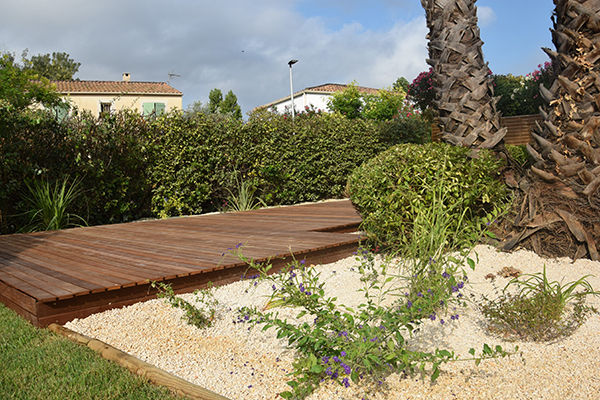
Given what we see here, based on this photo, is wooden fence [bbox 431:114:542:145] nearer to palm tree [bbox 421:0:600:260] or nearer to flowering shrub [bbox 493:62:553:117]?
flowering shrub [bbox 493:62:553:117]

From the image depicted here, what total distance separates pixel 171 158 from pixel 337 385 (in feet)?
23.5

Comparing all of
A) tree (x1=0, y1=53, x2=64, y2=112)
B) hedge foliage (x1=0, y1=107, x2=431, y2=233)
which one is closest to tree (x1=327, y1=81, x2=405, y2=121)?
tree (x1=0, y1=53, x2=64, y2=112)

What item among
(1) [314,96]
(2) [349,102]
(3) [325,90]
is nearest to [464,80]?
(2) [349,102]

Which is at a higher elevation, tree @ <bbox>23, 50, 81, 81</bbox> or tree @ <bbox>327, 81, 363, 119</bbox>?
tree @ <bbox>23, 50, 81, 81</bbox>

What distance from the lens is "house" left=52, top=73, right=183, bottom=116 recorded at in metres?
32.8

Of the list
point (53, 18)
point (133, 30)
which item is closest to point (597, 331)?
point (133, 30)

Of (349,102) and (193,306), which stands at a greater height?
(349,102)

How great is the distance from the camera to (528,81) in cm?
1908

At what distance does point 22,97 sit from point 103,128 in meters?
18.2

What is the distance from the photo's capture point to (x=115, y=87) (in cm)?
3488

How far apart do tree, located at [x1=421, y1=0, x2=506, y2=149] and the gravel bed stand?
69.7 inches

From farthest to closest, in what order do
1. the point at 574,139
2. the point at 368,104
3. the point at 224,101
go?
the point at 224,101 < the point at 368,104 < the point at 574,139

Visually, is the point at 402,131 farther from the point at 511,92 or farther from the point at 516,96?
the point at 511,92

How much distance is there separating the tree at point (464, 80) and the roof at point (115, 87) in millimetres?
32363
